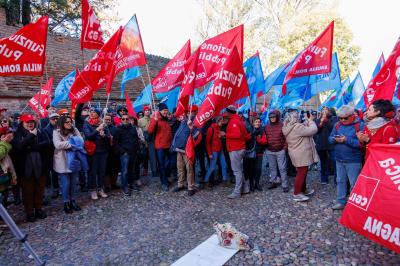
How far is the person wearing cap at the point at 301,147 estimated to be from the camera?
5652 mm

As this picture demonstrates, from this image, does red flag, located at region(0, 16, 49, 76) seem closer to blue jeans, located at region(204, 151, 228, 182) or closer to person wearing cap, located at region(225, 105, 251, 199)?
person wearing cap, located at region(225, 105, 251, 199)

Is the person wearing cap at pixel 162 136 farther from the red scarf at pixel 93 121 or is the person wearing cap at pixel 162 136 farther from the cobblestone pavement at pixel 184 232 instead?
the red scarf at pixel 93 121

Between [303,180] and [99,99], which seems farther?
[99,99]

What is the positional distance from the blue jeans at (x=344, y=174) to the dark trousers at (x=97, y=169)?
4.58 meters

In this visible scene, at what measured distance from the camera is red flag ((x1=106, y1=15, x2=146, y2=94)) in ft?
23.3

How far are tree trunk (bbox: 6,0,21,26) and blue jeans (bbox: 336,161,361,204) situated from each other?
71.8 ft

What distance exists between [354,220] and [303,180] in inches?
89.3

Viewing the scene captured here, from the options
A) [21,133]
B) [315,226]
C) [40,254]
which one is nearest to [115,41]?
[21,133]

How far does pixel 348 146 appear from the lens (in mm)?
4918

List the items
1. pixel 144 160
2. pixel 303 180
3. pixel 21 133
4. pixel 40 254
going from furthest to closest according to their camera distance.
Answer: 1. pixel 144 160
2. pixel 303 180
3. pixel 21 133
4. pixel 40 254

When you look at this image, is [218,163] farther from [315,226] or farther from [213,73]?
[315,226]

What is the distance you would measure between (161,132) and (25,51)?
10.2 feet

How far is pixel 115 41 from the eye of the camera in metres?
6.54

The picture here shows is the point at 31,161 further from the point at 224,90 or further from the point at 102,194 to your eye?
the point at 224,90
